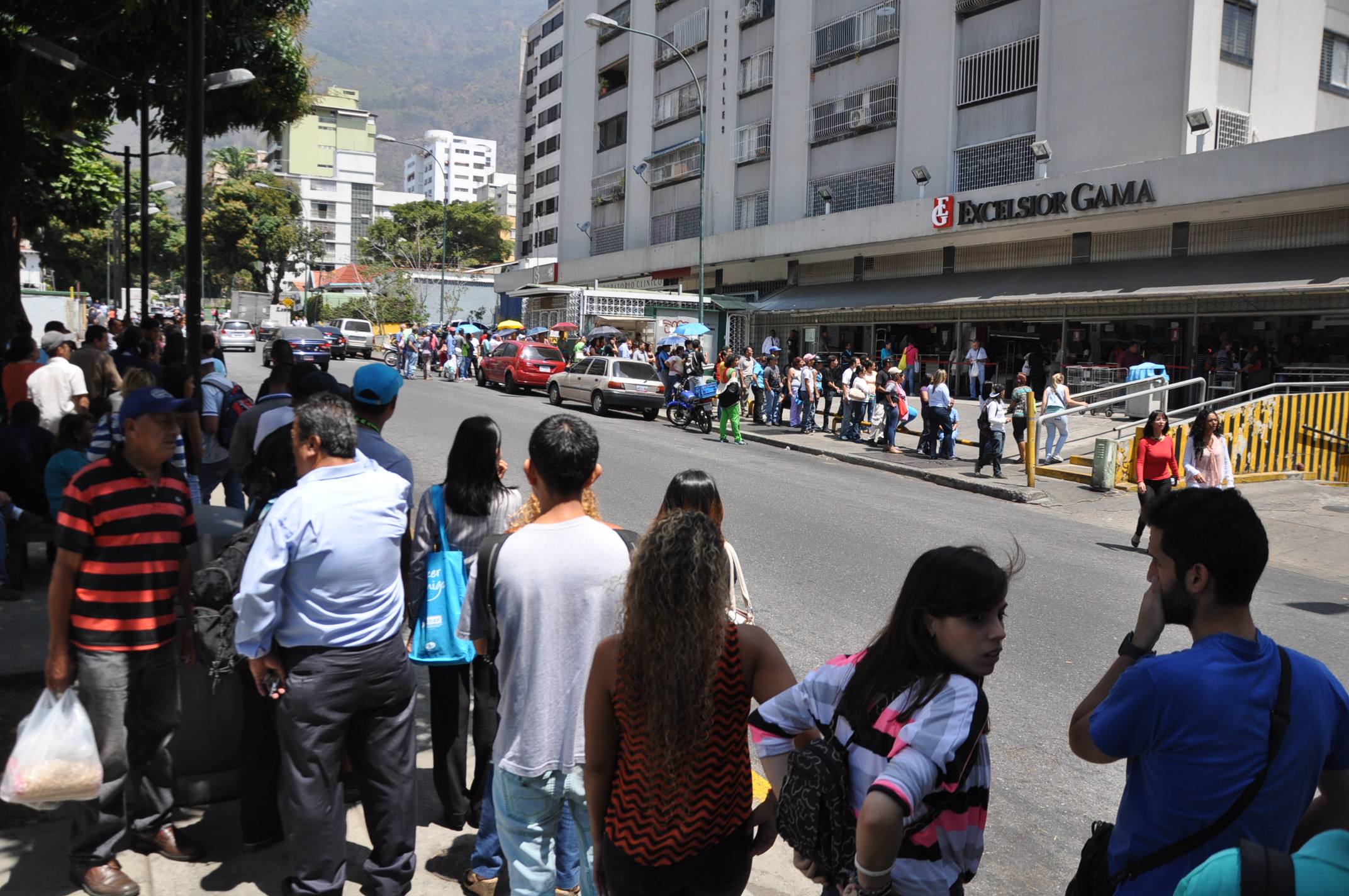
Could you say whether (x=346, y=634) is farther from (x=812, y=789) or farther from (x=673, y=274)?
(x=673, y=274)

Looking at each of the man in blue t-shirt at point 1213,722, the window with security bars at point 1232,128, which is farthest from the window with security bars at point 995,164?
the man in blue t-shirt at point 1213,722

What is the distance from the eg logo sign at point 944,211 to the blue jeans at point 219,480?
22862 millimetres

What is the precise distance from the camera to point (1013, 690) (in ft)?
20.7

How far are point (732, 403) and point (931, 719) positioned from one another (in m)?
18.0

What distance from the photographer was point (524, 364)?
30.0 m

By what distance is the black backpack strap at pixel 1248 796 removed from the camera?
2240mm

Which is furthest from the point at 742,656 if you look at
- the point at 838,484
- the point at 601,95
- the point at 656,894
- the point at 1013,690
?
the point at 601,95

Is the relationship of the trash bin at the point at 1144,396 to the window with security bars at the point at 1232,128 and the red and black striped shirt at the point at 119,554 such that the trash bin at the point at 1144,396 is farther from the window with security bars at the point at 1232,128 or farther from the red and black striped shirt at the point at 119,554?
the red and black striped shirt at the point at 119,554

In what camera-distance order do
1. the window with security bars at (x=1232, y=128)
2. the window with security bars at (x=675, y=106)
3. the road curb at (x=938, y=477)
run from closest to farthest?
the road curb at (x=938, y=477), the window with security bars at (x=1232, y=128), the window with security bars at (x=675, y=106)

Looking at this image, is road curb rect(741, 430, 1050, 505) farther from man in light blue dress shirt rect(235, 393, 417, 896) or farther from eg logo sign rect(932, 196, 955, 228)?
man in light blue dress shirt rect(235, 393, 417, 896)

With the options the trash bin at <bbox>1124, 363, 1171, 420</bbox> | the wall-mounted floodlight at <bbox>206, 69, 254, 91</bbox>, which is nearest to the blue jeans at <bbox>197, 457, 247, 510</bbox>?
the wall-mounted floodlight at <bbox>206, 69, 254, 91</bbox>

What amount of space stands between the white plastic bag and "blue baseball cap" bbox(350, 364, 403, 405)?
1.70 metres

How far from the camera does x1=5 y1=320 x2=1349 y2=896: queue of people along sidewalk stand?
224 centimetres

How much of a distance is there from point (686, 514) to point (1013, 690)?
454 centimetres
